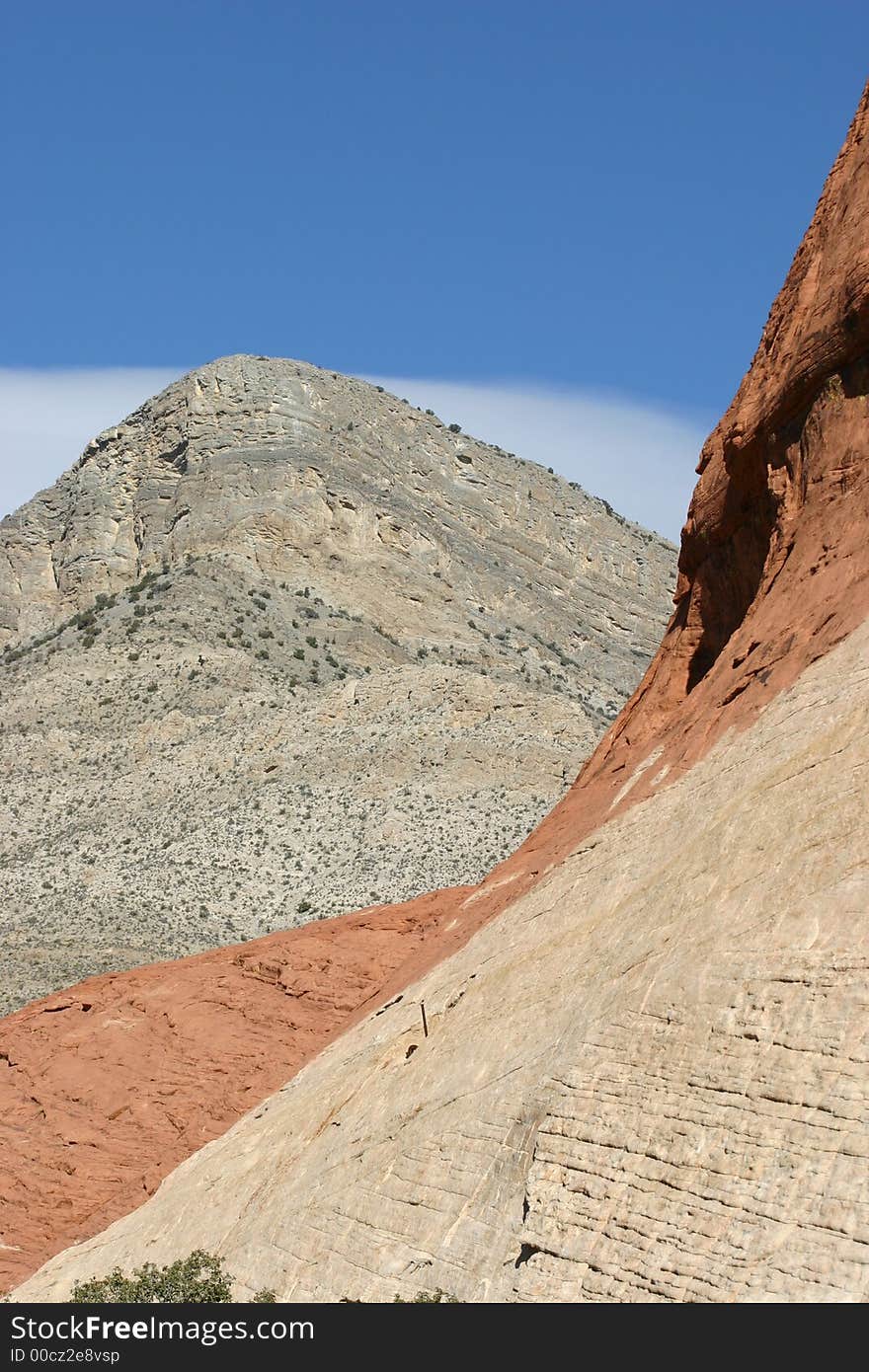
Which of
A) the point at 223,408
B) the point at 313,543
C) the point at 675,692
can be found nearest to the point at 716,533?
the point at 675,692

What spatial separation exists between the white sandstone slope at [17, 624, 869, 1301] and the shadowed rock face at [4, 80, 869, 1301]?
0.10 ft

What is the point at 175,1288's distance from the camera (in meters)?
16.2

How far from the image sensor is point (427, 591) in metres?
83.4

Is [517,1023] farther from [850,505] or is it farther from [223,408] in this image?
[223,408]

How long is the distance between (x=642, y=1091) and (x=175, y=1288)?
5.58m

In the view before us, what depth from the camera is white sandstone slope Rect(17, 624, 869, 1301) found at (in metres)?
11.6

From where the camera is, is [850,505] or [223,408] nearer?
[850,505]

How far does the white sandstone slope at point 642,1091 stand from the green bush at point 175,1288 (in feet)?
1.08

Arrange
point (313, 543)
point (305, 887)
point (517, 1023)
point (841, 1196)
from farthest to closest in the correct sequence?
point (313, 543) → point (305, 887) → point (517, 1023) → point (841, 1196)

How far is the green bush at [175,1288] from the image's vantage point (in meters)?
16.0

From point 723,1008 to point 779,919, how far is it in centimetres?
81

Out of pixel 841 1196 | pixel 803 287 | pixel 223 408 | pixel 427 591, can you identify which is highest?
pixel 223 408

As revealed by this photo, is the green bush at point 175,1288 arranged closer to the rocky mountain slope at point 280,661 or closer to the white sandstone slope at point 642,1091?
the white sandstone slope at point 642,1091

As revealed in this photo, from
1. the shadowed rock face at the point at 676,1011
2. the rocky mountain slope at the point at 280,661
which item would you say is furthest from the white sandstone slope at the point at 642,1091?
the rocky mountain slope at the point at 280,661
